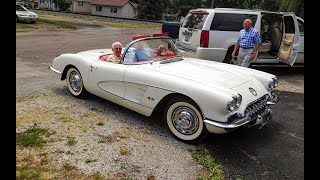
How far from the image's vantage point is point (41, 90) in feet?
20.9

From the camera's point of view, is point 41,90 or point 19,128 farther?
point 41,90

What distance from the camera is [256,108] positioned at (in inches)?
166

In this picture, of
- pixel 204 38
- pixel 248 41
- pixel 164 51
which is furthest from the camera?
pixel 204 38

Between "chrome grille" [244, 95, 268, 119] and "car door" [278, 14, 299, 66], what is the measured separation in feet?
13.3

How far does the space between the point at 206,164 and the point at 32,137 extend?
237 cm

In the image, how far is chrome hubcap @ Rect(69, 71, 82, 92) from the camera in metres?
5.74

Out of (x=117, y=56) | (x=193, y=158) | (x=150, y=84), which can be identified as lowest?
(x=193, y=158)

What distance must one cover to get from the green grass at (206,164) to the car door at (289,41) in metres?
5.08

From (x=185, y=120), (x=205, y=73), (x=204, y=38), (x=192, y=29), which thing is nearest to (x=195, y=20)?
(x=192, y=29)

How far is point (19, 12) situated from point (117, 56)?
19.8m

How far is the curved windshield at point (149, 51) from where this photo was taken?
16.2 ft

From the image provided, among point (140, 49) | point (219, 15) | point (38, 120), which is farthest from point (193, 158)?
point (219, 15)

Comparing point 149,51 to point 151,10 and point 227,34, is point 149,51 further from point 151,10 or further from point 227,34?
point 151,10
